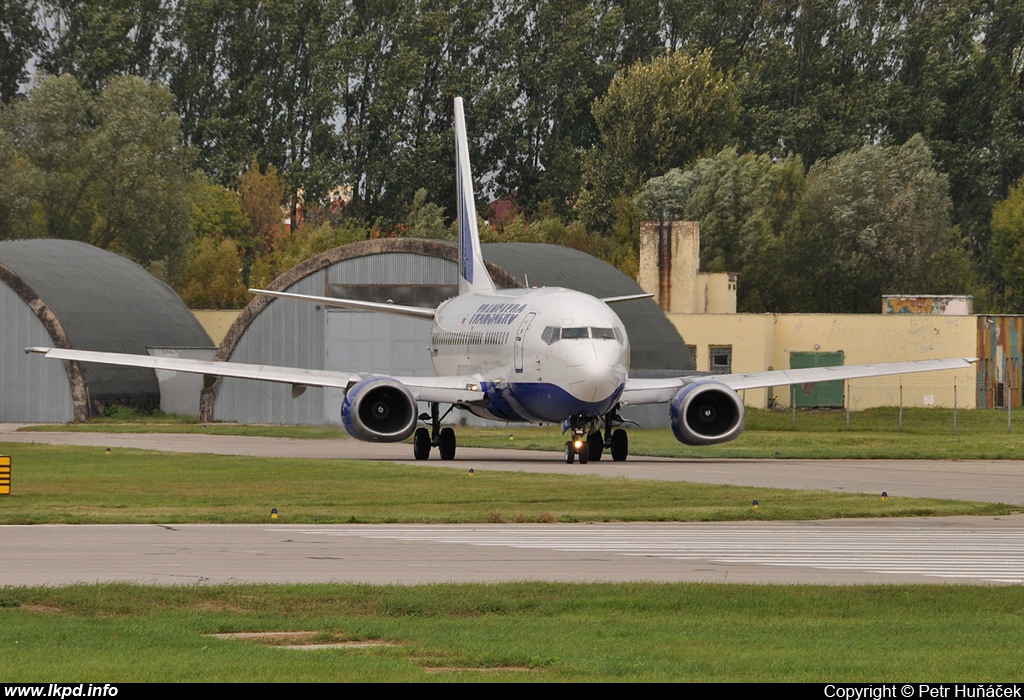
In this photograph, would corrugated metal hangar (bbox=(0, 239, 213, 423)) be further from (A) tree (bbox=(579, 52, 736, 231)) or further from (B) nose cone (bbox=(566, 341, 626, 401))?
(A) tree (bbox=(579, 52, 736, 231))

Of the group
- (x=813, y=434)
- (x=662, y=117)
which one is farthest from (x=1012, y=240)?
(x=813, y=434)

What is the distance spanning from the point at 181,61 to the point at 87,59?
9.35m

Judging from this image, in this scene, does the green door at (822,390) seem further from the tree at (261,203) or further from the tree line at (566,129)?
the tree at (261,203)

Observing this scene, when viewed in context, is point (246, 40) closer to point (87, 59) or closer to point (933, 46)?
point (87, 59)

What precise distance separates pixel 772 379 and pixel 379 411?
10.3 meters

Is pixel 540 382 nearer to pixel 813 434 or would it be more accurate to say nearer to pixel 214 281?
pixel 813 434

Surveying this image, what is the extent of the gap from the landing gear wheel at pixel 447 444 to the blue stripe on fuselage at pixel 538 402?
153cm

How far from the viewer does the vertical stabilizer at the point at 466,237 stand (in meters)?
50.4

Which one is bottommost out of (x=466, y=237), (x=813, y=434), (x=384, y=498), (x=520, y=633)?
(x=520, y=633)

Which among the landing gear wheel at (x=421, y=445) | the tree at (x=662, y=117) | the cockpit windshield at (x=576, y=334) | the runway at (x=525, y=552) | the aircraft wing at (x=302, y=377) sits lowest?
the runway at (x=525, y=552)

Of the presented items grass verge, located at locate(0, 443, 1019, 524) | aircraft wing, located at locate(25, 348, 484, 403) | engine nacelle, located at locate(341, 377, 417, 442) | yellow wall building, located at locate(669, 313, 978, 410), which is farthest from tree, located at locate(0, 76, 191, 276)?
grass verge, located at locate(0, 443, 1019, 524)

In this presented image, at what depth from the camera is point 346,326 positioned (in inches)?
2473

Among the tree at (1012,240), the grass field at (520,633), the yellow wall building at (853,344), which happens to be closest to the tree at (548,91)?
the tree at (1012,240)

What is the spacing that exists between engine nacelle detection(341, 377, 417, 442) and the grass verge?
8.22 ft
